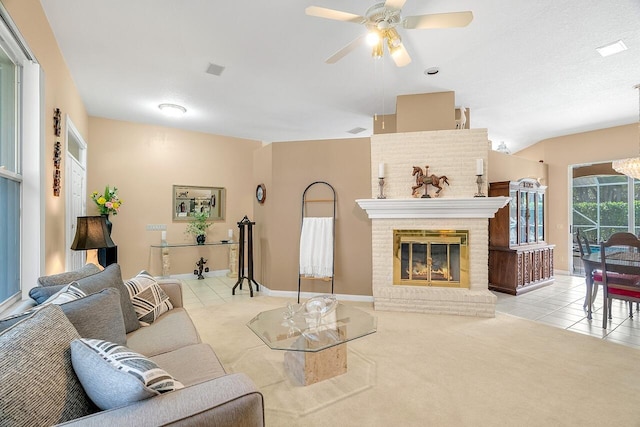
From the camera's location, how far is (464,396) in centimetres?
210

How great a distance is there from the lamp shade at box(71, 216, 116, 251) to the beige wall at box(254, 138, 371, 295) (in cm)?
217

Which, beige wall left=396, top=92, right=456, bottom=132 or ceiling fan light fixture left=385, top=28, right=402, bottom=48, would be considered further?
beige wall left=396, top=92, right=456, bottom=132

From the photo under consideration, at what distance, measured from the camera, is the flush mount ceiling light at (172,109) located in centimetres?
452

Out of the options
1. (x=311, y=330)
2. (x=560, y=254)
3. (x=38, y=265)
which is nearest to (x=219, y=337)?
(x=311, y=330)

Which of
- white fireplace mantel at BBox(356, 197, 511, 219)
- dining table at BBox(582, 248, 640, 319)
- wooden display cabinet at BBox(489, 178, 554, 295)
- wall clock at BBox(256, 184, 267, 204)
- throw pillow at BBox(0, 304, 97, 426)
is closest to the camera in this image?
throw pillow at BBox(0, 304, 97, 426)

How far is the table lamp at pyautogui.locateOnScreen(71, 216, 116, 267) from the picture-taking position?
2904mm

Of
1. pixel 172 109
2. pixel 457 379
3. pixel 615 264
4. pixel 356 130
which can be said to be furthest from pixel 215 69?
pixel 615 264

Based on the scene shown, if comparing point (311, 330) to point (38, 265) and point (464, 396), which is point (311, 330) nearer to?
point (464, 396)

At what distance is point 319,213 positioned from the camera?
4.53 meters

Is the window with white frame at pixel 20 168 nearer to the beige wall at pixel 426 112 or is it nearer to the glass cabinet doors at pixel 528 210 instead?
the beige wall at pixel 426 112

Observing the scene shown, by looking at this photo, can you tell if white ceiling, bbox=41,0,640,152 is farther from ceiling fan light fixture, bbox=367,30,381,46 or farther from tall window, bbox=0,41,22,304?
tall window, bbox=0,41,22,304

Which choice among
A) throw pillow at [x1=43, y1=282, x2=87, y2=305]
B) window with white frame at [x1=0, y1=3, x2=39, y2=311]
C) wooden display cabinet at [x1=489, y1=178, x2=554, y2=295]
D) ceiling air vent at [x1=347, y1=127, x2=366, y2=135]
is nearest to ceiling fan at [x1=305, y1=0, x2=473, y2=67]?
window with white frame at [x1=0, y1=3, x2=39, y2=311]

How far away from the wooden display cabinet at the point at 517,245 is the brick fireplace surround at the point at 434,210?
61.4 inches

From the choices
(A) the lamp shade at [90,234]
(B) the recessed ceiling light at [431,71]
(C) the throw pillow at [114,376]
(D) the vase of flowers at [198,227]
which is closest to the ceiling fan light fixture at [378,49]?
(B) the recessed ceiling light at [431,71]
